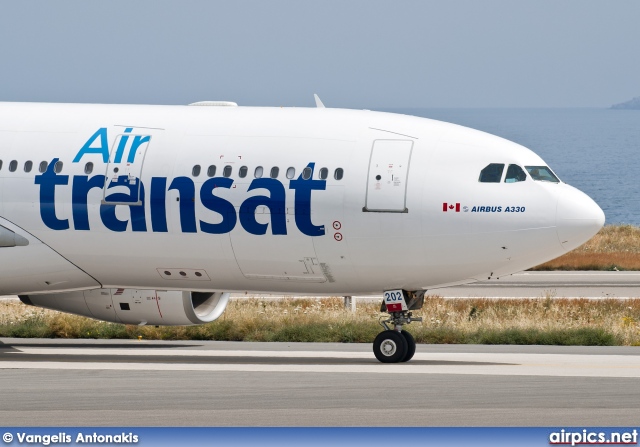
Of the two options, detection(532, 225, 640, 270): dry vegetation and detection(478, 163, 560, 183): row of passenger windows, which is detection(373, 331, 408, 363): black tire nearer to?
detection(478, 163, 560, 183): row of passenger windows

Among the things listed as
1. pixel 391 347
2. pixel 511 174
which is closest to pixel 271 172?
pixel 391 347

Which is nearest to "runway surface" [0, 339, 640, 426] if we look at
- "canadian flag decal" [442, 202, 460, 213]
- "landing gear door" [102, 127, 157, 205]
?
"canadian flag decal" [442, 202, 460, 213]

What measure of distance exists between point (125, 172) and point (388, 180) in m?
4.85

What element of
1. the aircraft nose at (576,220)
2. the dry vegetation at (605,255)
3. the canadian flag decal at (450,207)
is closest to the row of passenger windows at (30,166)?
the canadian flag decal at (450,207)

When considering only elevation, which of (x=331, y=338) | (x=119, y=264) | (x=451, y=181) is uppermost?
(x=451, y=181)

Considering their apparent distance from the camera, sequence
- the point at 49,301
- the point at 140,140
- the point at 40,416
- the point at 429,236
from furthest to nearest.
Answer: the point at 49,301 → the point at 140,140 → the point at 429,236 → the point at 40,416

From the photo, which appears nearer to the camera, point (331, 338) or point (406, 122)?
point (406, 122)

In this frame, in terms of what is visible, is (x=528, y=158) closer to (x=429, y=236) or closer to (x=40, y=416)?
Result: (x=429, y=236)

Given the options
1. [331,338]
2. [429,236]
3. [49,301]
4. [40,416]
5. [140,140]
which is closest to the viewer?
[40,416]

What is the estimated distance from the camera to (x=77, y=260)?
25.0 meters

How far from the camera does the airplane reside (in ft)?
76.3

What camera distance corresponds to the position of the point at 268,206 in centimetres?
2384

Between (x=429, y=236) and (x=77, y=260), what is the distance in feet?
21.8

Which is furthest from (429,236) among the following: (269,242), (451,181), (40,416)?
(40,416)
